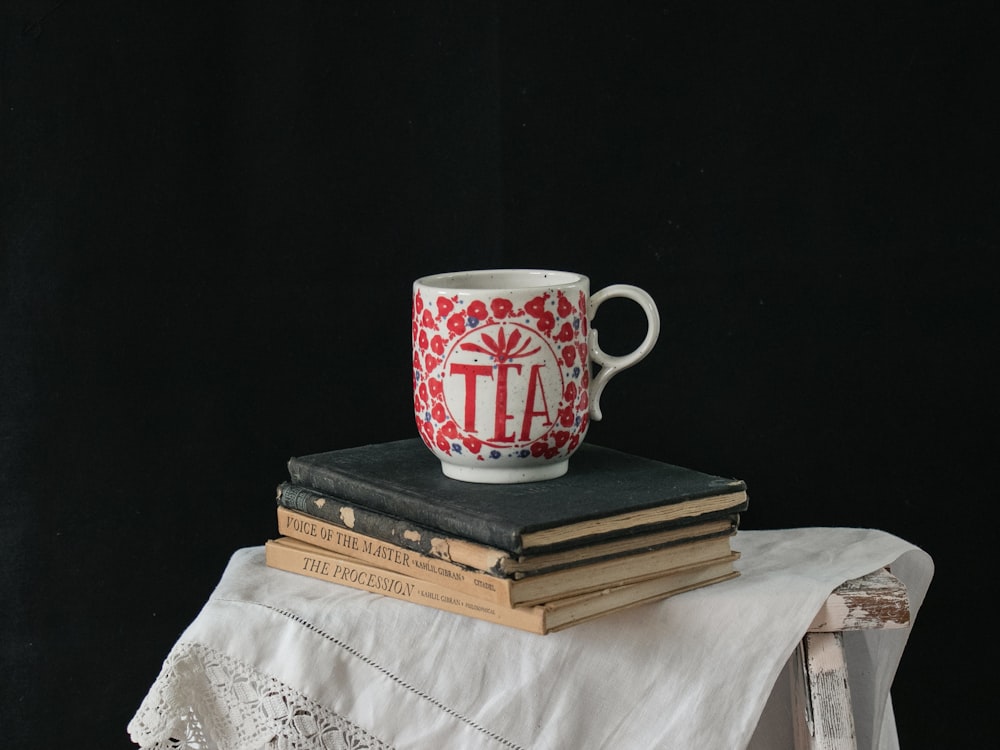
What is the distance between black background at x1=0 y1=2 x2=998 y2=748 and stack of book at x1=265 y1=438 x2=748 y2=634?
0.38m

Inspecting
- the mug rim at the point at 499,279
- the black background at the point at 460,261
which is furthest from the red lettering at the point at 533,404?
the black background at the point at 460,261

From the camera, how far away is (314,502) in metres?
1.12

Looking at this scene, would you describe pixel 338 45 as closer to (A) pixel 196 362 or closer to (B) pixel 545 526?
(A) pixel 196 362

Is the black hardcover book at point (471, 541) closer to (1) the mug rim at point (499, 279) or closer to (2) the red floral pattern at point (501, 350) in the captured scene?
(2) the red floral pattern at point (501, 350)

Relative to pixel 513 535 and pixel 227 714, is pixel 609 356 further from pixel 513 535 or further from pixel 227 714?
pixel 227 714

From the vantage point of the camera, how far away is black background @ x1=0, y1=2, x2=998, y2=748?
141 cm

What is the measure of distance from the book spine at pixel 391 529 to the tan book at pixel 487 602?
1.2 inches

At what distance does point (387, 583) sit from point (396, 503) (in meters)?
0.07

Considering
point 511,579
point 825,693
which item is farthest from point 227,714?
point 825,693

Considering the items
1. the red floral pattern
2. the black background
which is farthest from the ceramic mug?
the black background

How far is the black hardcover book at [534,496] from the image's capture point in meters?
0.97

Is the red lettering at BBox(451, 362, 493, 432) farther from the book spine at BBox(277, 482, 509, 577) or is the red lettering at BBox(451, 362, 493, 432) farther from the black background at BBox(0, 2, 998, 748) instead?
the black background at BBox(0, 2, 998, 748)

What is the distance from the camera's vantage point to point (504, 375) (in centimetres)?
104

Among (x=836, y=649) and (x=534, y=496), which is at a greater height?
(x=534, y=496)
